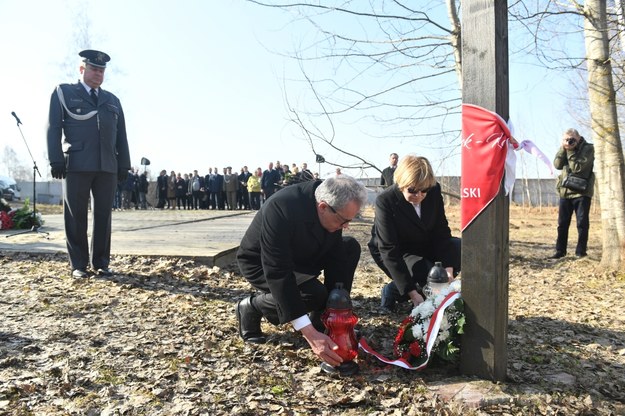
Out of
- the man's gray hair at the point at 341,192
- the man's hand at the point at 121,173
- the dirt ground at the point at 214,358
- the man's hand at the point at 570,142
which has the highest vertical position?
the man's hand at the point at 570,142

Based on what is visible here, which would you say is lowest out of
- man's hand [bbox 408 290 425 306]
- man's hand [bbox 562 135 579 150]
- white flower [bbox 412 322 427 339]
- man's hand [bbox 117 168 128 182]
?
white flower [bbox 412 322 427 339]

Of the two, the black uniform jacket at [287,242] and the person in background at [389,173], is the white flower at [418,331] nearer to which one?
the black uniform jacket at [287,242]

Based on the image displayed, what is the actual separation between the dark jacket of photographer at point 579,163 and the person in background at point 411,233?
3.80m

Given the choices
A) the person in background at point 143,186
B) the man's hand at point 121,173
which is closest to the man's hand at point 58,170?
the man's hand at point 121,173

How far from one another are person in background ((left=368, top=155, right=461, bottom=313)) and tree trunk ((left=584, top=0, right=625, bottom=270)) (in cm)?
328

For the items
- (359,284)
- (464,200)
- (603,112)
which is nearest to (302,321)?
(464,200)

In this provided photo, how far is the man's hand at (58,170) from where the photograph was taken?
4.59 m

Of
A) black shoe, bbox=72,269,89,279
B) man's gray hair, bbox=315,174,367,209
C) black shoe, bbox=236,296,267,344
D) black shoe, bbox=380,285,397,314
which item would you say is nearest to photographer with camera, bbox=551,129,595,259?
black shoe, bbox=380,285,397,314

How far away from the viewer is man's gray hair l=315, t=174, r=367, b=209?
2.96 meters

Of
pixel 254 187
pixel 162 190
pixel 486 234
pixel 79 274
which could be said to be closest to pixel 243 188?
pixel 254 187

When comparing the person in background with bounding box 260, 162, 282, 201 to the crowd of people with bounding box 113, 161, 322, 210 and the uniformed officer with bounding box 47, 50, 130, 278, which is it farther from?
the uniformed officer with bounding box 47, 50, 130, 278

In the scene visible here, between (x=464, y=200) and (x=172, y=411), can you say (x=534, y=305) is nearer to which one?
(x=464, y=200)

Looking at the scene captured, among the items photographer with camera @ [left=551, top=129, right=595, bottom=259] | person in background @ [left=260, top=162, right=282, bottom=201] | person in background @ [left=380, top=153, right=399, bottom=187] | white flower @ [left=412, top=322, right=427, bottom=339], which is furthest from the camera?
person in background @ [left=260, top=162, right=282, bottom=201]

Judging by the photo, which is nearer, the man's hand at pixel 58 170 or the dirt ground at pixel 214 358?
the dirt ground at pixel 214 358
